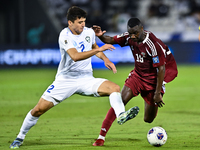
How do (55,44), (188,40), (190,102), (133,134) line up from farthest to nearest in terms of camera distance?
(188,40) < (55,44) < (190,102) < (133,134)

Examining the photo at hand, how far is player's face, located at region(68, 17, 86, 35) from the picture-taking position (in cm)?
543

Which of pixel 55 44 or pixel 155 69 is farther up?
pixel 155 69

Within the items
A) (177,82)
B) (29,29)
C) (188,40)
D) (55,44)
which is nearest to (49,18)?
(29,29)

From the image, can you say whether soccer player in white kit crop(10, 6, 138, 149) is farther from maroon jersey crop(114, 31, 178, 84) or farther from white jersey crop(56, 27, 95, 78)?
maroon jersey crop(114, 31, 178, 84)

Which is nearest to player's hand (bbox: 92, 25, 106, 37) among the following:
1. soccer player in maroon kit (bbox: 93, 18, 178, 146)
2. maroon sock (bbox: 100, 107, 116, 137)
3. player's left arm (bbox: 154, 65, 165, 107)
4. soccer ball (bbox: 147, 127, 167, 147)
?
soccer player in maroon kit (bbox: 93, 18, 178, 146)

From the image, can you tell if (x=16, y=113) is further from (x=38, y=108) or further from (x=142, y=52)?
(x=142, y=52)

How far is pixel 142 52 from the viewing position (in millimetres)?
5723

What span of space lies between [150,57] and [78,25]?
126 cm

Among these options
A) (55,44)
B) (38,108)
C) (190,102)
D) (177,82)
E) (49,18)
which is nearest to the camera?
(38,108)

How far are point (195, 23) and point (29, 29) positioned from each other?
400 inches

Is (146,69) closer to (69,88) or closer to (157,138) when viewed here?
(157,138)

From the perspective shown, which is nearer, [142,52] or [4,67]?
[142,52]

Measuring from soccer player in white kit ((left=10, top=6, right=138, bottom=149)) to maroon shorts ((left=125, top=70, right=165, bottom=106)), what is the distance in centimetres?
63

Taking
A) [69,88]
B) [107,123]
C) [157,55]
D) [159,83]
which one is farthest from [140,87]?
[69,88]
